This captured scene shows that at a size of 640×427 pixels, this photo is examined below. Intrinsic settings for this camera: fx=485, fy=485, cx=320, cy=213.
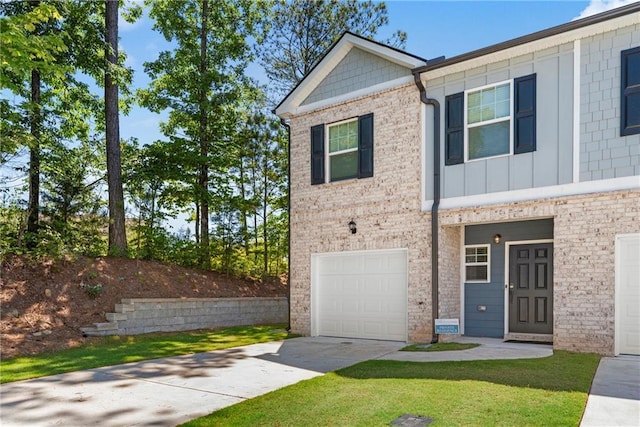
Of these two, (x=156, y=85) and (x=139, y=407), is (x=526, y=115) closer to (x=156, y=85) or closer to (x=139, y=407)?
(x=139, y=407)

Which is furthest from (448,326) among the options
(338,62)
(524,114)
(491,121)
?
(338,62)

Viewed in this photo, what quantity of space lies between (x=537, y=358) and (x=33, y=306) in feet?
32.7

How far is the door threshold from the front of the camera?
9.41 metres

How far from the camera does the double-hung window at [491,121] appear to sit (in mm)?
8875

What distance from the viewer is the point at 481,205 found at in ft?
30.6

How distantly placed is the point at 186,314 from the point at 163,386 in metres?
6.33

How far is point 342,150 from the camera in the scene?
11.5 metres

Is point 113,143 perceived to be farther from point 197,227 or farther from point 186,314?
point 186,314

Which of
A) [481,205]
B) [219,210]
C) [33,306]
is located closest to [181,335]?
[33,306]

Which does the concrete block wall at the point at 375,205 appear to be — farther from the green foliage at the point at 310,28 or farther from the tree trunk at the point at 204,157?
the green foliage at the point at 310,28

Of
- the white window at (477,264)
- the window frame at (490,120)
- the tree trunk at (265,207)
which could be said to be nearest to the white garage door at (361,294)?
the white window at (477,264)

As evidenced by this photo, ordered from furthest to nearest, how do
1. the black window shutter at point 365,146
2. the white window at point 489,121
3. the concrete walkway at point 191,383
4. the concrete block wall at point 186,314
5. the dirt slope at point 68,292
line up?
the concrete block wall at point 186,314
the black window shutter at point 365,146
the dirt slope at point 68,292
the white window at point 489,121
the concrete walkway at point 191,383

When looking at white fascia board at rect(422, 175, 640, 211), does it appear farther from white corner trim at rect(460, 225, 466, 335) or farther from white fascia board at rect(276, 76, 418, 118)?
white fascia board at rect(276, 76, 418, 118)

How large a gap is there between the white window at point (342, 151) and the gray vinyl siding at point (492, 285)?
2.99 m
